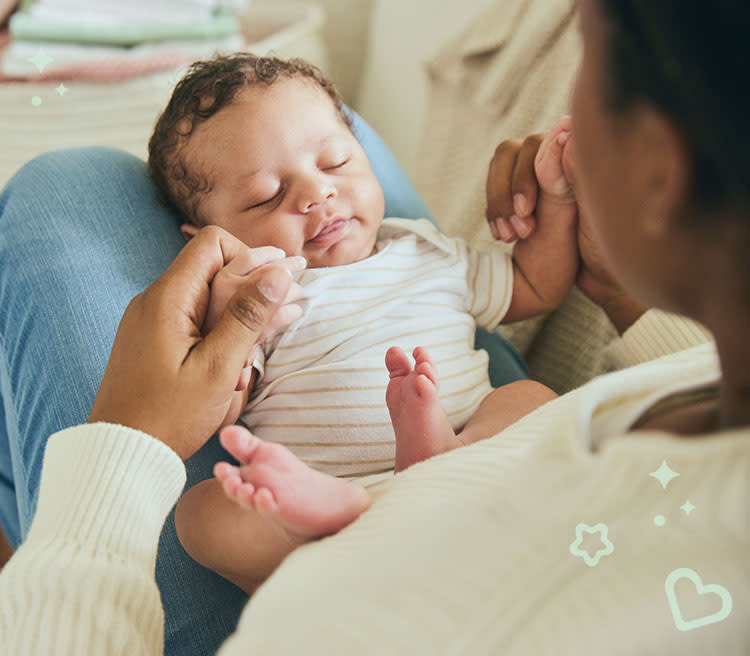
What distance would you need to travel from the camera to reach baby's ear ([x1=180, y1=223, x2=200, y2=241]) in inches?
40.4

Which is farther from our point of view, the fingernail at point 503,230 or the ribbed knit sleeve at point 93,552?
the fingernail at point 503,230

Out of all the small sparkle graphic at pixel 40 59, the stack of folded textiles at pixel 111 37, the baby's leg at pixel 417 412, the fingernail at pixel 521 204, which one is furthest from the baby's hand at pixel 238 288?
the small sparkle graphic at pixel 40 59

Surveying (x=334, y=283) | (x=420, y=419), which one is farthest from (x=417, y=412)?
(x=334, y=283)

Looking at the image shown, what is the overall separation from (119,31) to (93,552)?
5.46ft

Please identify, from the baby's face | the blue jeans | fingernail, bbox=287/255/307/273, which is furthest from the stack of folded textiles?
fingernail, bbox=287/255/307/273

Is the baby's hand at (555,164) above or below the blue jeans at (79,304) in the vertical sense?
above

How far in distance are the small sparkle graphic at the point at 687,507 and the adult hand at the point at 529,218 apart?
644 millimetres

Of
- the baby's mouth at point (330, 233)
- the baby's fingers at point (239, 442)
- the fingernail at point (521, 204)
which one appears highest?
the baby's fingers at point (239, 442)

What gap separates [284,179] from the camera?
0.99 meters

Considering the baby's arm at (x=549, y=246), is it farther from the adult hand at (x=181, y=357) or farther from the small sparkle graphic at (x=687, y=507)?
the small sparkle graphic at (x=687, y=507)

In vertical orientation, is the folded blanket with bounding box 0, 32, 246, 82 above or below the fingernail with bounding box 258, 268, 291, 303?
below

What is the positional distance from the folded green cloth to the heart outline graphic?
185cm

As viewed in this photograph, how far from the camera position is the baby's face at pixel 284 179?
972 mm

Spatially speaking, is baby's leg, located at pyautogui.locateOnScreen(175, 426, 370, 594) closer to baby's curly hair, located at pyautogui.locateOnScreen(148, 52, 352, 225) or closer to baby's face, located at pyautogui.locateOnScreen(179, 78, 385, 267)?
baby's face, located at pyautogui.locateOnScreen(179, 78, 385, 267)
